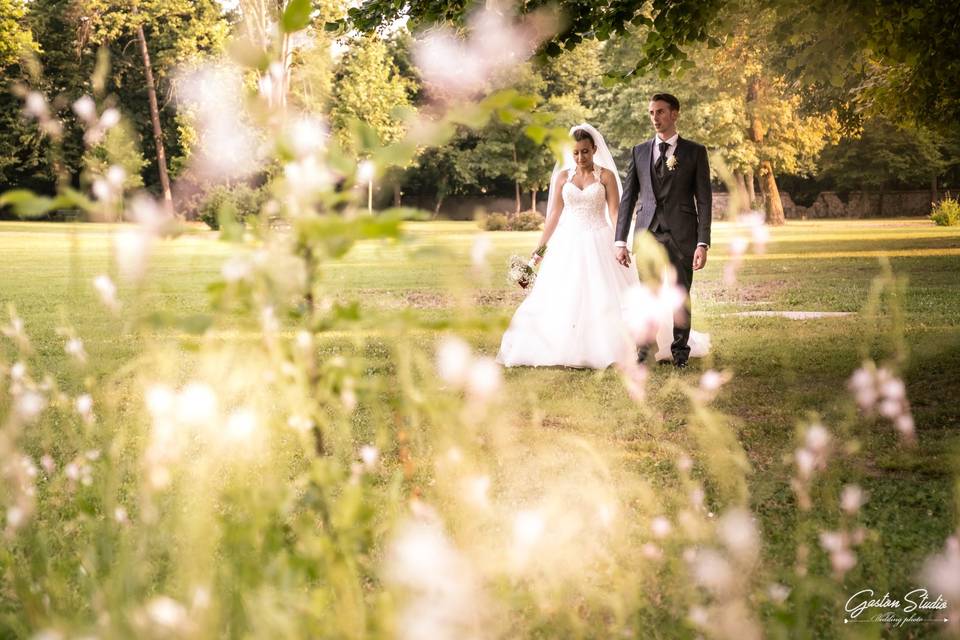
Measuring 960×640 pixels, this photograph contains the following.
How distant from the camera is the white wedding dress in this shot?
9.20 metres

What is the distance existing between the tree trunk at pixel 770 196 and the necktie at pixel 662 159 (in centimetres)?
4313

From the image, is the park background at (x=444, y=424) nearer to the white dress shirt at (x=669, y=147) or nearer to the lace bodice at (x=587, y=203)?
the white dress shirt at (x=669, y=147)

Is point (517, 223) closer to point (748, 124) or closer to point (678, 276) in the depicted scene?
point (748, 124)

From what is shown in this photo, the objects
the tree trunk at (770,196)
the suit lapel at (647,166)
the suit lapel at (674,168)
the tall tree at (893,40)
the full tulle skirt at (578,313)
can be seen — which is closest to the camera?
the tall tree at (893,40)

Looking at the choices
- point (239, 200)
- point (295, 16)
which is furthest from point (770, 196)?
point (295, 16)

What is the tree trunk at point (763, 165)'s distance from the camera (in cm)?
4634

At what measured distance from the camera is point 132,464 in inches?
218

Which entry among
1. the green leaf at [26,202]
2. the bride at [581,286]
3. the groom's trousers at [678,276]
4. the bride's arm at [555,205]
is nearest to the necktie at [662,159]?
the groom's trousers at [678,276]

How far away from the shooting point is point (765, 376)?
8383 mm

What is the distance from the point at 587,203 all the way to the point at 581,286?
0.92m

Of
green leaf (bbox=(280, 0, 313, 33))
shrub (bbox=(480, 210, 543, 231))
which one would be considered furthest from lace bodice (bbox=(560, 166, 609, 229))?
Answer: shrub (bbox=(480, 210, 543, 231))

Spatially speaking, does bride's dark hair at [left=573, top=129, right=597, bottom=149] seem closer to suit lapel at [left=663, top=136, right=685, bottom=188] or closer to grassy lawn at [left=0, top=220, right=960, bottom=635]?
suit lapel at [left=663, top=136, right=685, bottom=188]

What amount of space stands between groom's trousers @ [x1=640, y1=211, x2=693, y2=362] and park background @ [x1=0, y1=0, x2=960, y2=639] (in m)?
0.37

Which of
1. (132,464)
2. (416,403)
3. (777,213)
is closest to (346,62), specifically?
(777,213)
